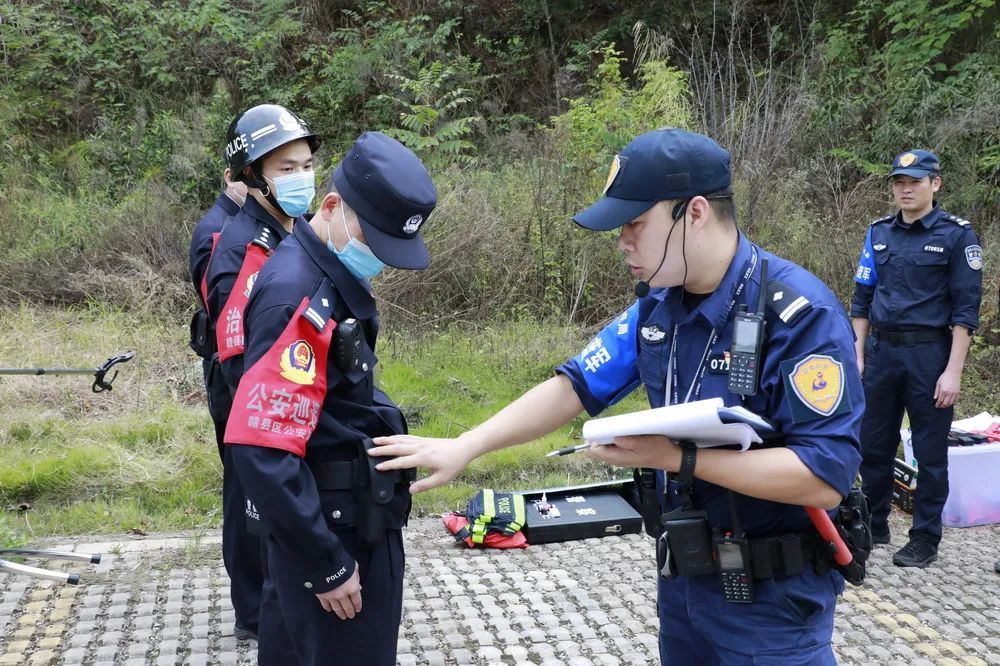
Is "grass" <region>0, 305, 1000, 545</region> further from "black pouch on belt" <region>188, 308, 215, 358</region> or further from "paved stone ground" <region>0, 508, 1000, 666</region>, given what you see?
"black pouch on belt" <region>188, 308, 215, 358</region>

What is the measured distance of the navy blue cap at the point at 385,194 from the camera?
100 inches

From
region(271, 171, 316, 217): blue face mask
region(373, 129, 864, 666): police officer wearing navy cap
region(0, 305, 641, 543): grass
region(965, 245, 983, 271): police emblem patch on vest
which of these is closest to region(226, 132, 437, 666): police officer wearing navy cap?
region(373, 129, 864, 666): police officer wearing navy cap

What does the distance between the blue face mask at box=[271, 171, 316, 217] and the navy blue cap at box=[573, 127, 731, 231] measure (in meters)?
2.04

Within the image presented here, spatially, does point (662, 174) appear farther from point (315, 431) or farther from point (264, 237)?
point (264, 237)

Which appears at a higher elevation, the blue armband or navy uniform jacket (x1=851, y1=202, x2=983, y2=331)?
navy uniform jacket (x1=851, y1=202, x2=983, y2=331)

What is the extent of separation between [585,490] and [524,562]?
0.90 metres

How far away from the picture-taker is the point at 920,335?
5.39m

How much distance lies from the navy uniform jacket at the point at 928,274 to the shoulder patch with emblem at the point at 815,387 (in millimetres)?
3711

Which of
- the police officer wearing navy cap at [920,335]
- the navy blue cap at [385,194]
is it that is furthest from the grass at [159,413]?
the navy blue cap at [385,194]

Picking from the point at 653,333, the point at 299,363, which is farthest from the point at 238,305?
the point at 653,333

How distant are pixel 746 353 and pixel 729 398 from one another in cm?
13

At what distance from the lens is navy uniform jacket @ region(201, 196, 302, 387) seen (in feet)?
12.4

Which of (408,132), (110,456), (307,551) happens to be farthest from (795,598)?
(408,132)

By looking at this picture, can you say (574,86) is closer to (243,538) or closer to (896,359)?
(896,359)
